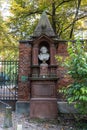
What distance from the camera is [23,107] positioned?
31.3 ft

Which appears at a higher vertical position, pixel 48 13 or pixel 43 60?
pixel 48 13

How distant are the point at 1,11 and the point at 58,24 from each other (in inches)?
174

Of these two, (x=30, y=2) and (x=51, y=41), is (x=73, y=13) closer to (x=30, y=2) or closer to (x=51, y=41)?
(x=30, y=2)

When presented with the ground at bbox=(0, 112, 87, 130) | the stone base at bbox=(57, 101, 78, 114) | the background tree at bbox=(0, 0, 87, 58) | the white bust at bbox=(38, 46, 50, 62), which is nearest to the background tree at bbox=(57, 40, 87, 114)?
the ground at bbox=(0, 112, 87, 130)

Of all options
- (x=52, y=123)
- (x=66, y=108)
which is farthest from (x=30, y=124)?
(x=66, y=108)

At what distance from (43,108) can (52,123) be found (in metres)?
0.80

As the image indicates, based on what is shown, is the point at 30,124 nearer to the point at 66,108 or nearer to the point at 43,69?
the point at 66,108

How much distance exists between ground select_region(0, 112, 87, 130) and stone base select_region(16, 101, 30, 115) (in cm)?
44

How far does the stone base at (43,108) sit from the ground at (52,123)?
0.26 metres

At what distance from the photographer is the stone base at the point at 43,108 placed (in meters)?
8.87

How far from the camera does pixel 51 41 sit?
964 centimetres

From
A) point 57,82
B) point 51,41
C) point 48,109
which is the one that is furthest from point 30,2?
point 48,109

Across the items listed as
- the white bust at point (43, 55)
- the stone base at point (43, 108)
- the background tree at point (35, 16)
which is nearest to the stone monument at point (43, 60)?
the white bust at point (43, 55)

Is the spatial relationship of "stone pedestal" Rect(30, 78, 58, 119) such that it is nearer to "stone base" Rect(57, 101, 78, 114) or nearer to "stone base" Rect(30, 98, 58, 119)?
"stone base" Rect(30, 98, 58, 119)
